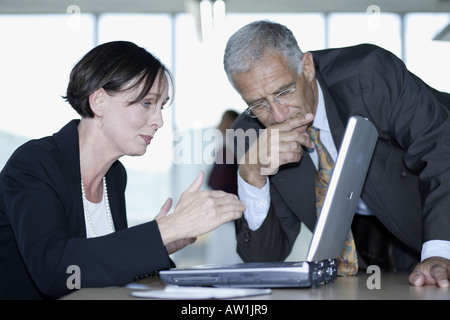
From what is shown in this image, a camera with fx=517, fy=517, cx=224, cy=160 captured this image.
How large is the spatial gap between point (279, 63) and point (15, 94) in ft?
20.3

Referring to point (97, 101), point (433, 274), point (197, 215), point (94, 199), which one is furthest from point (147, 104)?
point (433, 274)

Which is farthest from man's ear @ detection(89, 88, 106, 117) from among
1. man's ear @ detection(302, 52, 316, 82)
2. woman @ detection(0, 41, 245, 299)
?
man's ear @ detection(302, 52, 316, 82)

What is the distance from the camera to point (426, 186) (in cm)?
168

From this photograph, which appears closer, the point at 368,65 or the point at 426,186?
the point at 426,186

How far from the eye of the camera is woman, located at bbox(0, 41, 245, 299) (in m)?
1.25

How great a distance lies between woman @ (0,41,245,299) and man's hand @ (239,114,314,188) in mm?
345

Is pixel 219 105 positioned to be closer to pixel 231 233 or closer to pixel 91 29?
pixel 91 29

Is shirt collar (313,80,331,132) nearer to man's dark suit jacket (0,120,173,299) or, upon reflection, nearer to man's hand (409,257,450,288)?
man's hand (409,257,450,288)

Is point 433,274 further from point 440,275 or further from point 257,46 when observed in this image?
point 257,46

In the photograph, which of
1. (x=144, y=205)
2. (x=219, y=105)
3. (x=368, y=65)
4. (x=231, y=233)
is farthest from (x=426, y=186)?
(x=144, y=205)

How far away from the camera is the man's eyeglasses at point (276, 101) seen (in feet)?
6.33

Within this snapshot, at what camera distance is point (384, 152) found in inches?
73.5

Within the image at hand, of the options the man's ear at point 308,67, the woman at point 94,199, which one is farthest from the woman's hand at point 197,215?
the man's ear at point 308,67
